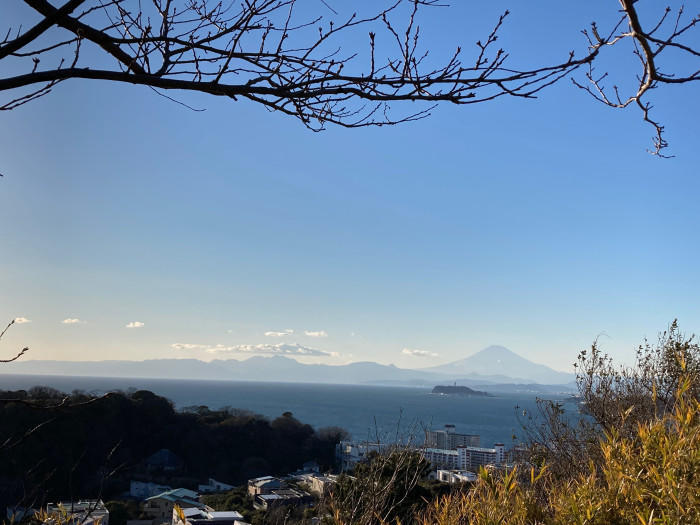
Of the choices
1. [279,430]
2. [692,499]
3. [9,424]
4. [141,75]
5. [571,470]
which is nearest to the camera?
[692,499]

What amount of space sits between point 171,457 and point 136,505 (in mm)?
7434

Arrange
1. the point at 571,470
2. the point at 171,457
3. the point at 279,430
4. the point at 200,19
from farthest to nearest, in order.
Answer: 1. the point at 279,430
2. the point at 171,457
3. the point at 571,470
4. the point at 200,19

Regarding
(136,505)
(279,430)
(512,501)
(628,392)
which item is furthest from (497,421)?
(512,501)

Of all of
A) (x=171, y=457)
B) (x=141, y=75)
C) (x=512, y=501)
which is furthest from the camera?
(x=171, y=457)

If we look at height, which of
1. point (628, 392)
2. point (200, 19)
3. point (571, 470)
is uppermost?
point (200, 19)

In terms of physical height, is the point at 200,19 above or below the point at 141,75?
above

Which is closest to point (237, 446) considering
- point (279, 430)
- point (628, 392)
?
point (279, 430)

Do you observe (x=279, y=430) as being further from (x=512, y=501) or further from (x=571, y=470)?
(x=512, y=501)

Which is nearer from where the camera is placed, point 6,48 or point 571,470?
point 6,48

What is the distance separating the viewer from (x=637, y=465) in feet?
4.75

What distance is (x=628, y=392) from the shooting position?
6.04m

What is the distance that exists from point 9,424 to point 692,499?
1639 centimetres

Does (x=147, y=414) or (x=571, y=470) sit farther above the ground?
(x=571, y=470)

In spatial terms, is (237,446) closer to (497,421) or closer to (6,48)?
(6,48)
